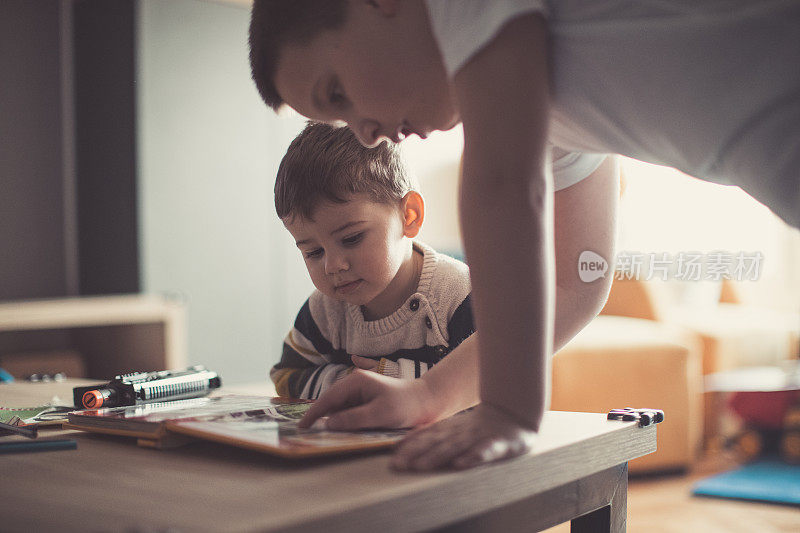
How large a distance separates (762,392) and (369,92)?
2.45m

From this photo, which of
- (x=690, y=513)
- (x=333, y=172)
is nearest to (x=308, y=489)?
(x=333, y=172)

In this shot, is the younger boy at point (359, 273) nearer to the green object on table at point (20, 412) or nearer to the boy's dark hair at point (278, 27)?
the boy's dark hair at point (278, 27)

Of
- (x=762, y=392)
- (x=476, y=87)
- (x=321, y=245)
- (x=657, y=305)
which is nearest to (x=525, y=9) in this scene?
(x=476, y=87)

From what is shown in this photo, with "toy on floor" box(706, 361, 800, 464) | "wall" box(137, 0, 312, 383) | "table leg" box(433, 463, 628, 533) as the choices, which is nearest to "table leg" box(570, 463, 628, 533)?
"table leg" box(433, 463, 628, 533)

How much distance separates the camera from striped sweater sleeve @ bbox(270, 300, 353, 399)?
94 centimetres

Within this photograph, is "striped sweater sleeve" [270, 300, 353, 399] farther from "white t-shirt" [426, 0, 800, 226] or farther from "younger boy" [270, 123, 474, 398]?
"white t-shirt" [426, 0, 800, 226]

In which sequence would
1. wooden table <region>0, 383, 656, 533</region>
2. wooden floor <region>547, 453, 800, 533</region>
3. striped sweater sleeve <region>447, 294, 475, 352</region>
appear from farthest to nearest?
wooden floor <region>547, 453, 800, 533</region>, striped sweater sleeve <region>447, 294, 475, 352</region>, wooden table <region>0, 383, 656, 533</region>

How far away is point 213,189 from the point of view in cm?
302

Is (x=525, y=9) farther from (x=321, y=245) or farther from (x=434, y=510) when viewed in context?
(x=321, y=245)

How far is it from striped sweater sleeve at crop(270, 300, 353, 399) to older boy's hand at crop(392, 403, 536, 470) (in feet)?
1.40

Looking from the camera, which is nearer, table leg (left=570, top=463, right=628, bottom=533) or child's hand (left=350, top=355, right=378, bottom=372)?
table leg (left=570, top=463, right=628, bottom=533)

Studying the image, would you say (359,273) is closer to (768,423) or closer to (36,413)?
(36,413)

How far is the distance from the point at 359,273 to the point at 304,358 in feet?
0.49

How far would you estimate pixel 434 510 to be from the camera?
1.45 ft
